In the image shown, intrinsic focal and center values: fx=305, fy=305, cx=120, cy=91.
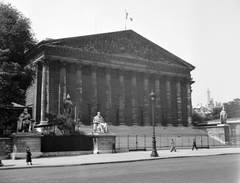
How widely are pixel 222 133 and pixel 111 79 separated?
19.6 m

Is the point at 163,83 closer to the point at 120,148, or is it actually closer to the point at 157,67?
the point at 157,67

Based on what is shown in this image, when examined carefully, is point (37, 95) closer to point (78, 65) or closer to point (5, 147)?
point (78, 65)

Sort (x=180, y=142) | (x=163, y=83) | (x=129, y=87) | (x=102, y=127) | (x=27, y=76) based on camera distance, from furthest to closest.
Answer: (x=163, y=83) < (x=129, y=87) < (x=180, y=142) < (x=27, y=76) < (x=102, y=127)

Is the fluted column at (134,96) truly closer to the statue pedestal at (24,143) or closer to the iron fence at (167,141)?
the iron fence at (167,141)

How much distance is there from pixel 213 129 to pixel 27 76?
30261 millimetres

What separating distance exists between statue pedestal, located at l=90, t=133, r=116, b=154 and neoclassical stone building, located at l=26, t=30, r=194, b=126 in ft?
51.6

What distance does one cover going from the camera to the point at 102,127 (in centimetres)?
3053

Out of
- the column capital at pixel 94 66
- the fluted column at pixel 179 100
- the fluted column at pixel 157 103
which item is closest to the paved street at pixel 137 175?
Result: the column capital at pixel 94 66

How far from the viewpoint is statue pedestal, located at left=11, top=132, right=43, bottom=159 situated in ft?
80.5

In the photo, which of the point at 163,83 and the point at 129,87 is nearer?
the point at 129,87

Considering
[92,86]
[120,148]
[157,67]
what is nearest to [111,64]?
[92,86]

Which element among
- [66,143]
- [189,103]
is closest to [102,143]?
[66,143]

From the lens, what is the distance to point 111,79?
51.0 m

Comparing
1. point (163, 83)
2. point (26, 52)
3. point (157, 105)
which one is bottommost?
point (157, 105)
